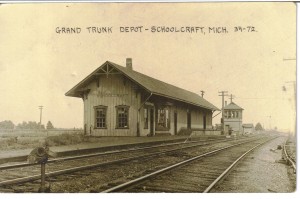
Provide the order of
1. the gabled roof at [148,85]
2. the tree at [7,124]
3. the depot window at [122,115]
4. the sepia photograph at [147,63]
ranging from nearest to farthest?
1. the sepia photograph at [147,63]
2. the tree at [7,124]
3. the gabled roof at [148,85]
4. the depot window at [122,115]

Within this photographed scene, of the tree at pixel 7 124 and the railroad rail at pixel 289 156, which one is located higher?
the tree at pixel 7 124

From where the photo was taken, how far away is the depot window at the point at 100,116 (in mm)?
8712

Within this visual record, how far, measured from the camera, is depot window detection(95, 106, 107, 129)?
8.71 meters

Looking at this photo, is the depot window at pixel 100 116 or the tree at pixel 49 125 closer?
the tree at pixel 49 125

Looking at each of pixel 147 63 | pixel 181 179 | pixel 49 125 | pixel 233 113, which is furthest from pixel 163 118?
pixel 181 179

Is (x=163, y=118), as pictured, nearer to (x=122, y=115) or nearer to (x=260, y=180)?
(x=122, y=115)

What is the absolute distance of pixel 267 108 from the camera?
25.0 ft

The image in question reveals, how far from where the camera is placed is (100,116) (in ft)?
29.5

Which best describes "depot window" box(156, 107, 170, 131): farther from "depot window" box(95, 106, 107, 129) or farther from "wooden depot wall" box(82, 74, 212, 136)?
"depot window" box(95, 106, 107, 129)

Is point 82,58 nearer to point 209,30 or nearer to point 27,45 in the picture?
point 27,45

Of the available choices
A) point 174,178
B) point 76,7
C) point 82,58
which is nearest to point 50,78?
point 82,58

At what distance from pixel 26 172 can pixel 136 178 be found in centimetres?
196

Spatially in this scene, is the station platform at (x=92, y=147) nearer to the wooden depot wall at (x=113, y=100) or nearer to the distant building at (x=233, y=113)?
the wooden depot wall at (x=113, y=100)

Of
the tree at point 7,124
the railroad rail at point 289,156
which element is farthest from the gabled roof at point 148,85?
the railroad rail at point 289,156
